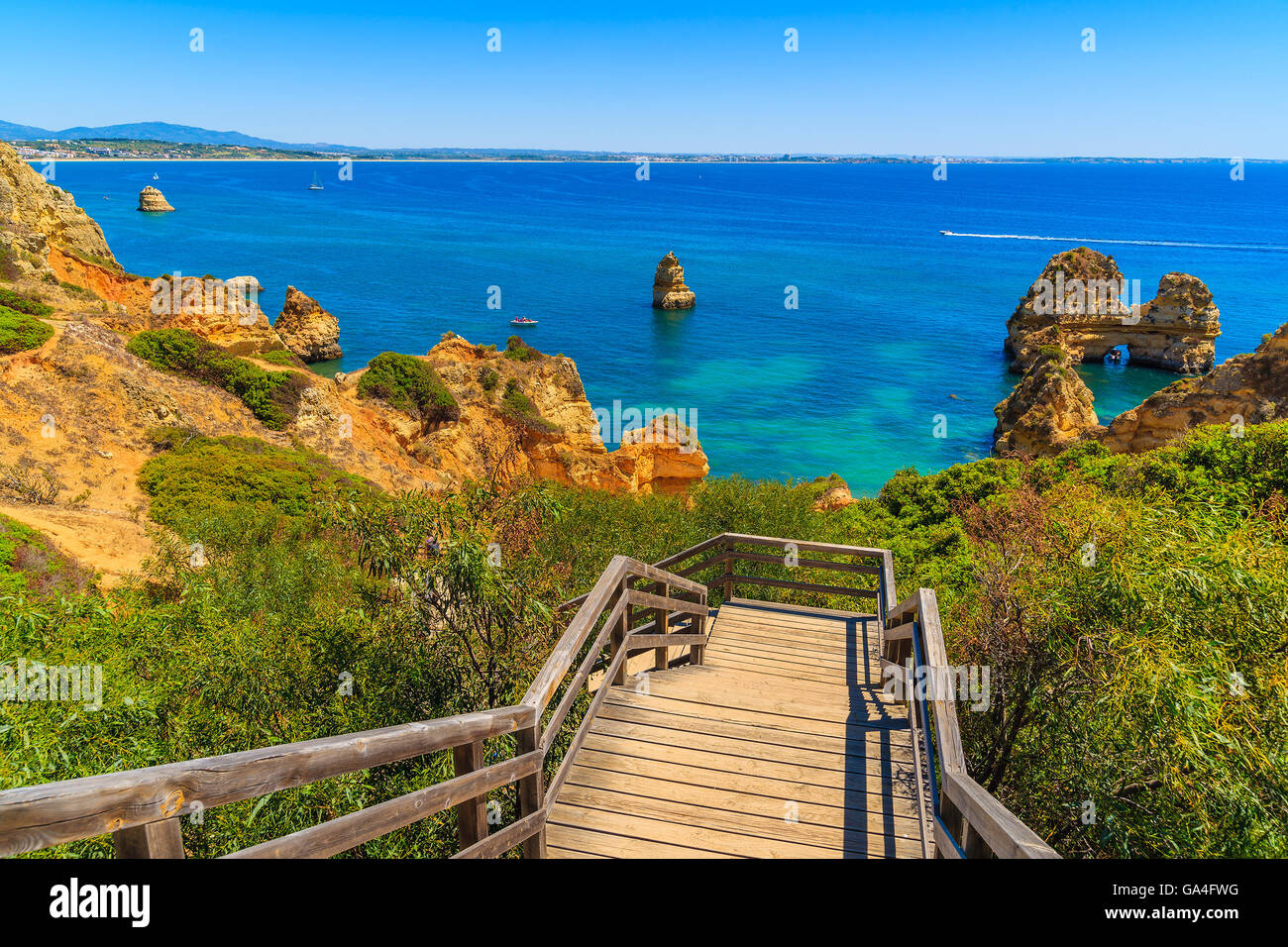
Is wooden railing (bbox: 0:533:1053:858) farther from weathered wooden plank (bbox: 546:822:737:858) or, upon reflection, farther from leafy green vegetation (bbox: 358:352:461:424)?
leafy green vegetation (bbox: 358:352:461:424)

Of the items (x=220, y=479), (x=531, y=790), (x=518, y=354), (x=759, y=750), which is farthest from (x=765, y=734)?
(x=518, y=354)

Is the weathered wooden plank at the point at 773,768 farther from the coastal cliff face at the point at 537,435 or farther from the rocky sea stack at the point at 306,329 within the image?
the rocky sea stack at the point at 306,329

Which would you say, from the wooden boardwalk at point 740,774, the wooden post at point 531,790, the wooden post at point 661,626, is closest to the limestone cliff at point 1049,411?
the wooden post at point 661,626

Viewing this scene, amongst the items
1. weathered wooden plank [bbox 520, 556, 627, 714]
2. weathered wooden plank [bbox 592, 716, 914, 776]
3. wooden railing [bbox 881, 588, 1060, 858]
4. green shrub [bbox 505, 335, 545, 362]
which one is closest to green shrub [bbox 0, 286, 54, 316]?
green shrub [bbox 505, 335, 545, 362]

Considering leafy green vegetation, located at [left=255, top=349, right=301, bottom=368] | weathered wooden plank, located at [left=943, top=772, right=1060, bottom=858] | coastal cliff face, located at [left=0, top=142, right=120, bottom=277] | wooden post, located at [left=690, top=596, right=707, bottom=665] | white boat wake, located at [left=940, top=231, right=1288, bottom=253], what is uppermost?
white boat wake, located at [left=940, top=231, right=1288, bottom=253]

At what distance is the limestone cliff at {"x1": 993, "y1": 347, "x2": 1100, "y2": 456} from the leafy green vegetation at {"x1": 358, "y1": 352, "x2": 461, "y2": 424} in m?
26.7

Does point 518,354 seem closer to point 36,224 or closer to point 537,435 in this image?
point 537,435

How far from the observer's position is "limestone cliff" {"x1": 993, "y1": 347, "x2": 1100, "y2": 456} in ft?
124

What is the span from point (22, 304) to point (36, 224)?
68.5 feet

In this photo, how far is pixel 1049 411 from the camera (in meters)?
38.1

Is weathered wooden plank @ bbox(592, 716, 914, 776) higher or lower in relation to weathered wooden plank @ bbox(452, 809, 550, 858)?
Answer: lower

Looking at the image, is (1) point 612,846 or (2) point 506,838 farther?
(1) point 612,846
